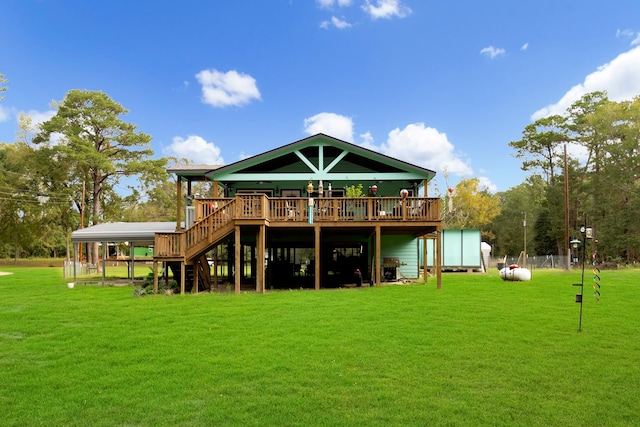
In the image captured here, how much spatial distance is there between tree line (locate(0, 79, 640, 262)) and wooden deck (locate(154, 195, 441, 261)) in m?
23.4

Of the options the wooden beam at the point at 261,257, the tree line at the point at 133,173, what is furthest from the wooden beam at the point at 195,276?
the tree line at the point at 133,173

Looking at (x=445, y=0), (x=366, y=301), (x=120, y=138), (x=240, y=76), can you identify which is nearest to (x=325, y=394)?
(x=366, y=301)

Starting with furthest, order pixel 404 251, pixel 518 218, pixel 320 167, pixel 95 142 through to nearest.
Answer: pixel 518 218
pixel 95 142
pixel 404 251
pixel 320 167

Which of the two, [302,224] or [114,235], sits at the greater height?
[302,224]

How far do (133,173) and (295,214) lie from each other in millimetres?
Result: 29015

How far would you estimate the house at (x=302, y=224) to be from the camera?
14.2m

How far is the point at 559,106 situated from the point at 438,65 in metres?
24.8

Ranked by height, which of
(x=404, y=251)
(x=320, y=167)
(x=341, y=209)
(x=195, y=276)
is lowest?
(x=195, y=276)

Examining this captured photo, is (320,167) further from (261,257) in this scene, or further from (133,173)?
(133,173)

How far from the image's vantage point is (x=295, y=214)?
1516 cm

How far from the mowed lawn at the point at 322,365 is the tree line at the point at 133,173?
2877 centimetres

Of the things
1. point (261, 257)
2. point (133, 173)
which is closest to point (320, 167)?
point (261, 257)

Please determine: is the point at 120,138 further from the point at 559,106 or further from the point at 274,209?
the point at 559,106

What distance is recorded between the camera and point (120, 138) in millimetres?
39125
